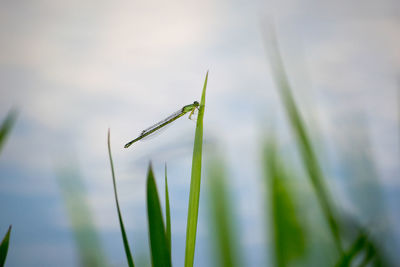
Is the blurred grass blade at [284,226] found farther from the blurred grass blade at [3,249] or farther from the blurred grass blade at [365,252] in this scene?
the blurred grass blade at [3,249]

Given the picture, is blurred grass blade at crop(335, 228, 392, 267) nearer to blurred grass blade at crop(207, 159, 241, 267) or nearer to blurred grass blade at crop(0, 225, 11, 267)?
blurred grass blade at crop(207, 159, 241, 267)

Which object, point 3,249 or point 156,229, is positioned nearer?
point 156,229

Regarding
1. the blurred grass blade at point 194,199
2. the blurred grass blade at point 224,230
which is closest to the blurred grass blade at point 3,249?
the blurred grass blade at point 194,199

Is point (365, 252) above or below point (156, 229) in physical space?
below

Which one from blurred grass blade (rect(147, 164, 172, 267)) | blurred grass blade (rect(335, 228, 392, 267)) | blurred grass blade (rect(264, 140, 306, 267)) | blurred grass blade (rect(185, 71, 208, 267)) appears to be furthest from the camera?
blurred grass blade (rect(185, 71, 208, 267))

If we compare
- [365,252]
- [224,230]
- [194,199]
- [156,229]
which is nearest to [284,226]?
[224,230]

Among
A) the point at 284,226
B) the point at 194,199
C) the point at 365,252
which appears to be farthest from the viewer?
the point at 194,199

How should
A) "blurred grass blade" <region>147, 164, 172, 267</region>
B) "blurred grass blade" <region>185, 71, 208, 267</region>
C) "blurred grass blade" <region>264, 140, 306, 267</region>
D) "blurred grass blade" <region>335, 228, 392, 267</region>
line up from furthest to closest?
"blurred grass blade" <region>185, 71, 208, 267</region> < "blurred grass blade" <region>147, 164, 172, 267</region> < "blurred grass blade" <region>335, 228, 392, 267</region> < "blurred grass blade" <region>264, 140, 306, 267</region>

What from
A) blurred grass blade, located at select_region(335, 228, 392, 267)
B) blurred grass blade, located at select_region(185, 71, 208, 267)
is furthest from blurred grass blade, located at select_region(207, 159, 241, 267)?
blurred grass blade, located at select_region(185, 71, 208, 267)

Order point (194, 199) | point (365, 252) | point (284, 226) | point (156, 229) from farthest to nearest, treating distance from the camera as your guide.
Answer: point (194, 199) → point (156, 229) → point (365, 252) → point (284, 226)

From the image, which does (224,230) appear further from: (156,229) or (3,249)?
(3,249)
